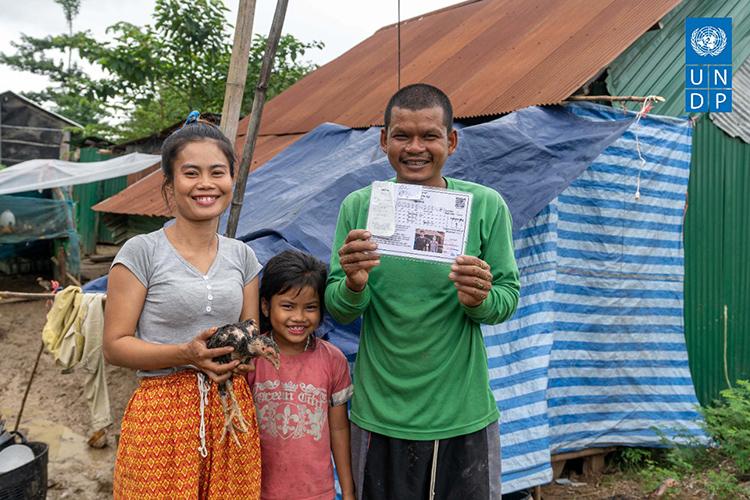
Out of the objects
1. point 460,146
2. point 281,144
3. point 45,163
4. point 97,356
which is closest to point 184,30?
point 45,163

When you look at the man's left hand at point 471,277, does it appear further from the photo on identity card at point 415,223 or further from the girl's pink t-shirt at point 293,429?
the girl's pink t-shirt at point 293,429

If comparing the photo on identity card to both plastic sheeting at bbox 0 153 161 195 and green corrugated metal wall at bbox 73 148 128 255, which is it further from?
green corrugated metal wall at bbox 73 148 128 255

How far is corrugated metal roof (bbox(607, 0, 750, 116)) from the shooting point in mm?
4746

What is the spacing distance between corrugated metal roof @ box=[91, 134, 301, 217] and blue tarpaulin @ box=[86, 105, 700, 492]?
1.58 metres

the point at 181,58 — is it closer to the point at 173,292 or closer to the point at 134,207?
the point at 134,207

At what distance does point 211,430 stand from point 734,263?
5.08 m

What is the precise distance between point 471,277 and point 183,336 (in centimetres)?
92

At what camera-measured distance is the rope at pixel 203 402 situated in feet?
6.50

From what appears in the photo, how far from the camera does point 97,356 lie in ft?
14.5

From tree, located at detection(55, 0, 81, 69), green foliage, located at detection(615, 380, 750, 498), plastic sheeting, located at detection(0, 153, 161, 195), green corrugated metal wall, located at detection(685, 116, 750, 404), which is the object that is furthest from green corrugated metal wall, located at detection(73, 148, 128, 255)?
tree, located at detection(55, 0, 81, 69)

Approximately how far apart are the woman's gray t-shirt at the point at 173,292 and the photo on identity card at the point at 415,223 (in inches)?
20.6

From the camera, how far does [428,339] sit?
207 centimetres

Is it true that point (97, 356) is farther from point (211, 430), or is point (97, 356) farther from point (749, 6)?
point (749, 6)

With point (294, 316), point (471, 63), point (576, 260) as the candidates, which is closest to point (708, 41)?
point (471, 63)
